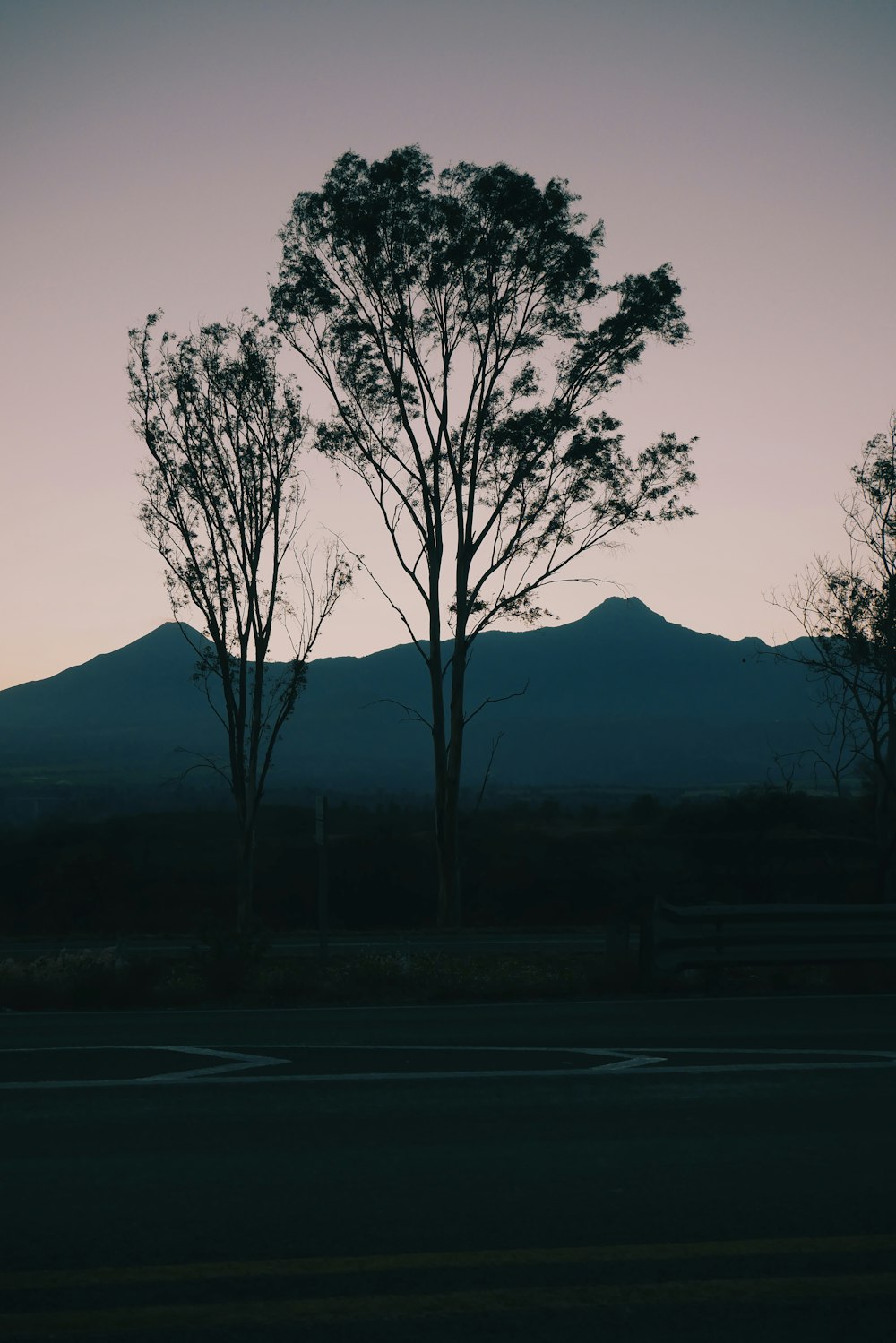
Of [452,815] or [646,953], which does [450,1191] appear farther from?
[452,815]

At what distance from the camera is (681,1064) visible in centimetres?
901

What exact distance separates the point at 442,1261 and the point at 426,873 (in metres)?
34.1

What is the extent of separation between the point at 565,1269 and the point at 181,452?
942 inches

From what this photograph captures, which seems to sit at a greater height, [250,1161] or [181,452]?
[181,452]

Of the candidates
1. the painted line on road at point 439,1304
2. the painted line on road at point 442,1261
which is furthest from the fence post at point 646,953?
the painted line on road at point 439,1304

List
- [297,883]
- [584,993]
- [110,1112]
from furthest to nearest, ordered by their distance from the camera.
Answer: [297,883], [584,993], [110,1112]

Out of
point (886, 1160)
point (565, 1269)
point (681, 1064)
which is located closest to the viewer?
point (565, 1269)

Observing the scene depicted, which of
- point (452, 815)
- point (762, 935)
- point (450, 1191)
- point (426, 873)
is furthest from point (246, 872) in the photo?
point (450, 1191)

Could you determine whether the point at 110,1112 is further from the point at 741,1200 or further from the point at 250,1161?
the point at 741,1200

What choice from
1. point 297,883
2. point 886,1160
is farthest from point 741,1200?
point 297,883

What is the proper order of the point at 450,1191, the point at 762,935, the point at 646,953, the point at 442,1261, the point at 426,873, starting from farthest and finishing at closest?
the point at 426,873, the point at 762,935, the point at 646,953, the point at 450,1191, the point at 442,1261

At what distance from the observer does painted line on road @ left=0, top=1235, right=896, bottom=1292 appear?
15.0 feet

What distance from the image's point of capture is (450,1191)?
566cm

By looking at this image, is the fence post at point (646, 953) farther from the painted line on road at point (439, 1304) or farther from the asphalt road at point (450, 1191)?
the painted line on road at point (439, 1304)
